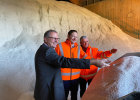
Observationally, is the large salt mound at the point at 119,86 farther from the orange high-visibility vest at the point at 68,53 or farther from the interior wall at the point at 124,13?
the interior wall at the point at 124,13

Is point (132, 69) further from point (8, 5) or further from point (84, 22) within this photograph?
point (84, 22)

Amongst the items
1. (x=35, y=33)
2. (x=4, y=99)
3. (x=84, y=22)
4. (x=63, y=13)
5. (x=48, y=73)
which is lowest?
(x=4, y=99)

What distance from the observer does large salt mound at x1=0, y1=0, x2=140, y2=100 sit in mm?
3406

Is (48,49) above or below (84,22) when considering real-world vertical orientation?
below

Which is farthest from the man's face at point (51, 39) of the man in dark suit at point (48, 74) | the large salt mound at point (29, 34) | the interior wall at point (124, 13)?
the interior wall at point (124, 13)

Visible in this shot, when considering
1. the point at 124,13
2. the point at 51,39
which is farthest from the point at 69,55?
the point at 124,13

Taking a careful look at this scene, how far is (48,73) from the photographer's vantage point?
1.42m

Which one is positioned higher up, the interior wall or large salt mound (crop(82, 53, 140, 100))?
the interior wall

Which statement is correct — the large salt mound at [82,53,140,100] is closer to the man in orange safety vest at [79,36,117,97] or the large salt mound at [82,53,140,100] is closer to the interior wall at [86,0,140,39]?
the man in orange safety vest at [79,36,117,97]

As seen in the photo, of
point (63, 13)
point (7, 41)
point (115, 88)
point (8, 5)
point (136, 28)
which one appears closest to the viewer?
point (115, 88)

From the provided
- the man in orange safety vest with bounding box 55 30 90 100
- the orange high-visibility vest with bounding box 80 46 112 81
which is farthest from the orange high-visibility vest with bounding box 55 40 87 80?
the orange high-visibility vest with bounding box 80 46 112 81

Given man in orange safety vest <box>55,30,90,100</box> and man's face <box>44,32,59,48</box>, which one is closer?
man's face <box>44,32,59,48</box>

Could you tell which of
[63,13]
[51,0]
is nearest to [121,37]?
[63,13]

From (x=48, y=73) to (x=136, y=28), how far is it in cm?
890
